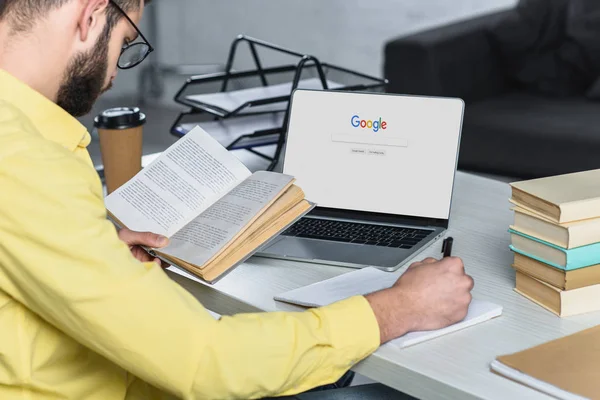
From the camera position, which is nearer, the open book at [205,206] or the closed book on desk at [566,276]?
the closed book on desk at [566,276]

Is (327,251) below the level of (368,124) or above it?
below

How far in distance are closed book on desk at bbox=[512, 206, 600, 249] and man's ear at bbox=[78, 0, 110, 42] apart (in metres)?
0.61

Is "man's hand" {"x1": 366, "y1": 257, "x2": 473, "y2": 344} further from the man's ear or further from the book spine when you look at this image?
the man's ear

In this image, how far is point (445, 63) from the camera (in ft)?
10.5

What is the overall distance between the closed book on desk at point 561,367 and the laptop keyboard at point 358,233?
1.30 feet

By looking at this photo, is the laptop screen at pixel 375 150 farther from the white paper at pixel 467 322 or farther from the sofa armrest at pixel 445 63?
the sofa armrest at pixel 445 63

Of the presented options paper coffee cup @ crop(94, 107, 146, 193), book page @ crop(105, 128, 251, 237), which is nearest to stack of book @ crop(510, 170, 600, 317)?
book page @ crop(105, 128, 251, 237)

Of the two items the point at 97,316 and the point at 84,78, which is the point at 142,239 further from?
the point at 97,316

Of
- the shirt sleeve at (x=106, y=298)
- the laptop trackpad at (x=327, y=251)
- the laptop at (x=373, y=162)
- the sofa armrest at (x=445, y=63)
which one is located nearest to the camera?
the shirt sleeve at (x=106, y=298)

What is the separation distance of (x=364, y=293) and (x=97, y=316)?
0.42 metres

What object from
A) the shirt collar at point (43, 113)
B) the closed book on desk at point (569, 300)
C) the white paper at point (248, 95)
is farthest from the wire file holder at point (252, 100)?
the closed book on desk at point (569, 300)

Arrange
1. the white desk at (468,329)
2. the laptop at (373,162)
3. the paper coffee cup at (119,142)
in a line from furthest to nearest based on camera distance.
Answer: the paper coffee cup at (119,142), the laptop at (373,162), the white desk at (468,329)

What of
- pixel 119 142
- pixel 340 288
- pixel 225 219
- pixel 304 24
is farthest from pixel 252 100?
pixel 304 24

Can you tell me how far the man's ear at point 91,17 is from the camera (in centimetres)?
103
